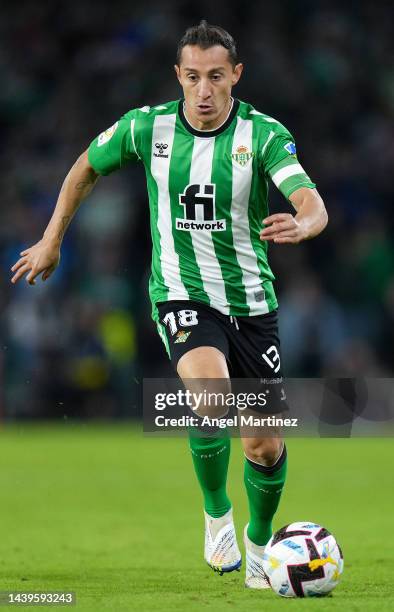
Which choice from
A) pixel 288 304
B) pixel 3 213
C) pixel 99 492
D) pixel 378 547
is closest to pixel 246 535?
pixel 378 547

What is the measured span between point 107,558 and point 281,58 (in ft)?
34.4

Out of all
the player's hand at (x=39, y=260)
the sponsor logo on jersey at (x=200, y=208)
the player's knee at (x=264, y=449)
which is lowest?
the player's knee at (x=264, y=449)

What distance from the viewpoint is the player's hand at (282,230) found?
5.28 m

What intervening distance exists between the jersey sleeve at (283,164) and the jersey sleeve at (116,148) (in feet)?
2.26

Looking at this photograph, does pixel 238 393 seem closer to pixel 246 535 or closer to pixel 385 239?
pixel 246 535

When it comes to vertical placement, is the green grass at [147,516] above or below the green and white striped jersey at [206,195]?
below

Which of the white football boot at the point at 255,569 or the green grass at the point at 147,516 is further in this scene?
the white football boot at the point at 255,569

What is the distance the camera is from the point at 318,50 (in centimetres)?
1662

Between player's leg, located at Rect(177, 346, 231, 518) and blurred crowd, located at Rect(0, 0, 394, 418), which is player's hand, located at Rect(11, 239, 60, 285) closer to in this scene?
player's leg, located at Rect(177, 346, 231, 518)

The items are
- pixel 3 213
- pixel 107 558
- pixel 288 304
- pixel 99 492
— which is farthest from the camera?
pixel 3 213

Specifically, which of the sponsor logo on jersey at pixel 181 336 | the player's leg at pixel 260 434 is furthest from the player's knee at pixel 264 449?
the sponsor logo on jersey at pixel 181 336

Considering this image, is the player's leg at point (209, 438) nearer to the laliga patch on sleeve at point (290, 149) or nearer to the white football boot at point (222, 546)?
the white football boot at point (222, 546)

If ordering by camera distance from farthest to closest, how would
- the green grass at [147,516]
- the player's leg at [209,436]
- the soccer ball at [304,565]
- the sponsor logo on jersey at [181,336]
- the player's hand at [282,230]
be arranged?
1. the sponsor logo on jersey at [181,336]
2. the player's leg at [209,436]
3. the green grass at [147,516]
4. the soccer ball at [304,565]
5. the player's hand at [282,230]

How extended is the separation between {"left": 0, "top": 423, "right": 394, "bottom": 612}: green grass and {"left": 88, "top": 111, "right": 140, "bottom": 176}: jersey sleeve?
1.98 m
